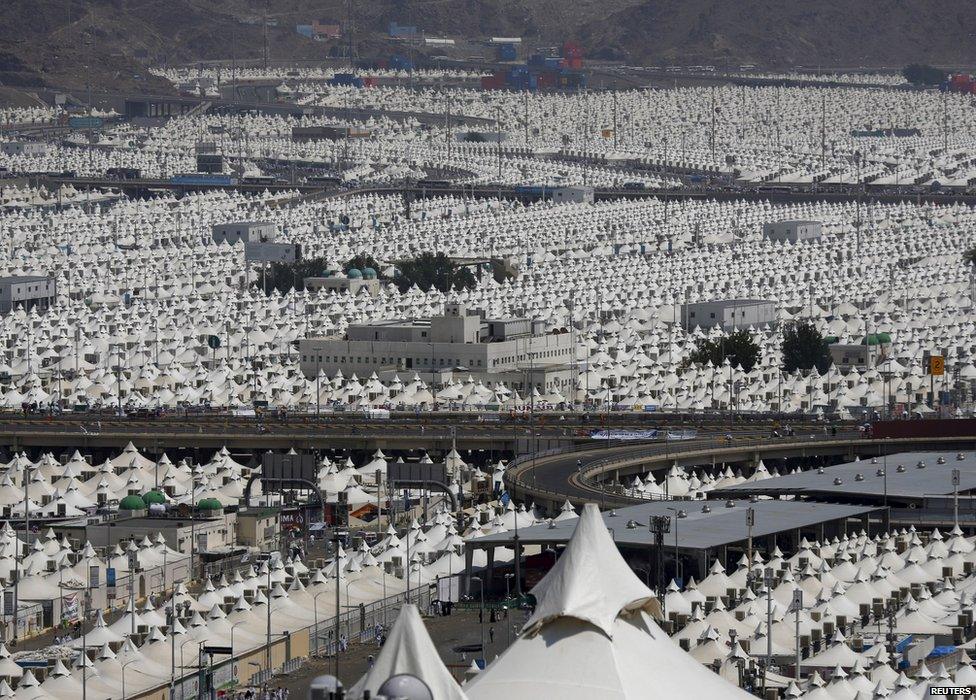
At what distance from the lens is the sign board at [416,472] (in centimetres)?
7144

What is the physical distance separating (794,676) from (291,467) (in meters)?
26.8

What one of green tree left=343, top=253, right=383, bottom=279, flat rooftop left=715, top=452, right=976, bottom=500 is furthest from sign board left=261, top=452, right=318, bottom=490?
green tree left=343, top=253, right=383, bottom=279

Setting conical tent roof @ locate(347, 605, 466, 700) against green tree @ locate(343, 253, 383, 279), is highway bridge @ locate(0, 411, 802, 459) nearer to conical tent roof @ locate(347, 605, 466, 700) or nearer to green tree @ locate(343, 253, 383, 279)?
green tree @ locate(343, 253, 383, 279)

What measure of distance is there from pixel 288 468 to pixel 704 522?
14.2m

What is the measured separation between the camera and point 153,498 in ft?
233

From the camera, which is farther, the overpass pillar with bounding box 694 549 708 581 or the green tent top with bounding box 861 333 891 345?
the green tent top with bounding box 861 333 891 345

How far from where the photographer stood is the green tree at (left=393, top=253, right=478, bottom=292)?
432 ft

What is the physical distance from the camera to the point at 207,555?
2571 inches

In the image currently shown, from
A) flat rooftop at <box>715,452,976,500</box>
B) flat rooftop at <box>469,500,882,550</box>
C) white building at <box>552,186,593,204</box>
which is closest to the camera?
flat rooftop at <box>469,500,882,550</box>

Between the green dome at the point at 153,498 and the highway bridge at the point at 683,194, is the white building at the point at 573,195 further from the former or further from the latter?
the green dome at the point at 153,498

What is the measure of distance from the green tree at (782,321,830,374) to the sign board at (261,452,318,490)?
3017 cm

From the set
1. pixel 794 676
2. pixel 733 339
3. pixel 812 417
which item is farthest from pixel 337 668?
pixel 733 339

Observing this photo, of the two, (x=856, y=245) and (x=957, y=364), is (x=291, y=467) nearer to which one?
(x=957, y=364)

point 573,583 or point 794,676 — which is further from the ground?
point 573,583
